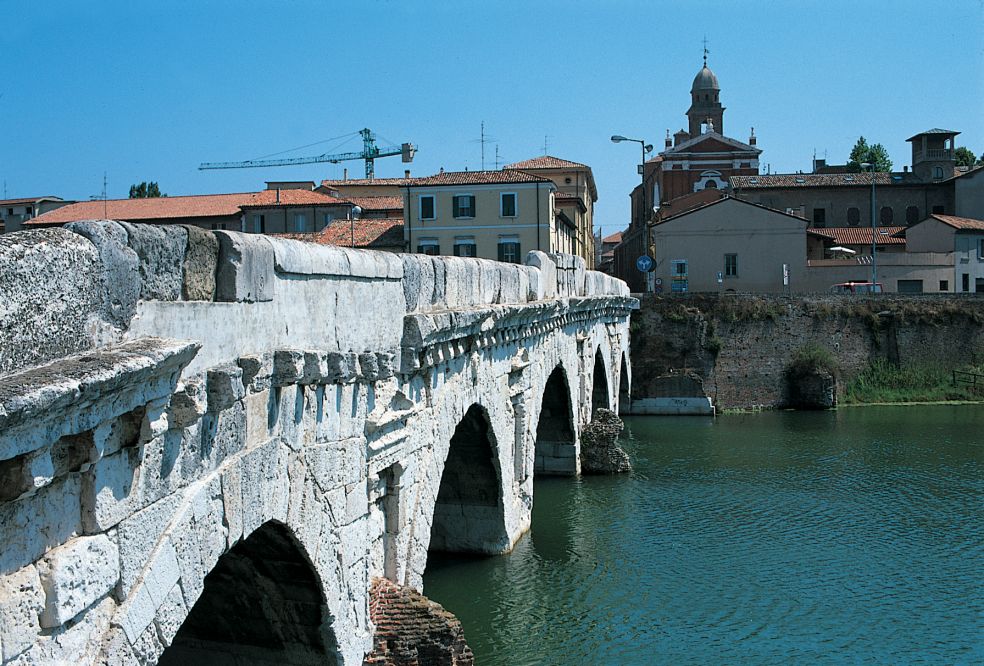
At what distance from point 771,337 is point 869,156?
45113 millimetres

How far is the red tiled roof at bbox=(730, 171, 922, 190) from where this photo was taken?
54.9m

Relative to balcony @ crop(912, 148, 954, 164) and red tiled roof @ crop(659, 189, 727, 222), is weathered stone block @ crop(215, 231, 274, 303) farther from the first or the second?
balcony @ crop(912, 148, 954, 164)

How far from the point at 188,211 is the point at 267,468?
114 feet

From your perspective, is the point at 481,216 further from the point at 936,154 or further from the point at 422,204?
the point at 936,154

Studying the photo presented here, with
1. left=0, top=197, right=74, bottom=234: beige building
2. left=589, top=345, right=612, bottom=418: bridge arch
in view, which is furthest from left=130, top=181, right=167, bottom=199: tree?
left=589, top=345, right=612, bottom=418: bridge arch

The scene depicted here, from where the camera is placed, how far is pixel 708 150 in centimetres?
6288

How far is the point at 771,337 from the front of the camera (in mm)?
37906

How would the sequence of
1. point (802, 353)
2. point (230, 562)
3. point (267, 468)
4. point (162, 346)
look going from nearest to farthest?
point (162, 346), point (267, 468), point (230, 562), point (802, 353)

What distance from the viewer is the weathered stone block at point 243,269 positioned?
20.6ft

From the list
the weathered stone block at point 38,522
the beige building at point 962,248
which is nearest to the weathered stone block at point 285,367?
the weathered stone block at point 38,522

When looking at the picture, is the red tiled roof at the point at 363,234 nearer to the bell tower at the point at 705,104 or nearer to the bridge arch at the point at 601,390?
the bridge arch at the point at 601,390

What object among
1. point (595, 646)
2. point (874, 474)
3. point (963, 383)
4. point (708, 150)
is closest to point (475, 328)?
point (595, 646)

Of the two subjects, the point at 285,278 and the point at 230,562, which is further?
the point at 230,562

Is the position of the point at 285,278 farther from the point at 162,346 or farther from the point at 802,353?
the point at 802,353
